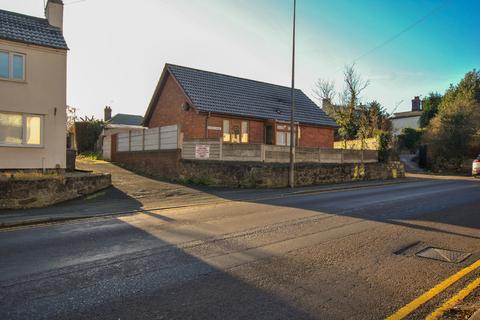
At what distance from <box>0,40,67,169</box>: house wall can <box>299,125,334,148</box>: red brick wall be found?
18.8m

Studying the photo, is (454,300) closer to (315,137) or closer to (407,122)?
(315,137)

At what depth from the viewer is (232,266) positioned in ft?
18.7

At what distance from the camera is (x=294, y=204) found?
494 inches

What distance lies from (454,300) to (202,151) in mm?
16061

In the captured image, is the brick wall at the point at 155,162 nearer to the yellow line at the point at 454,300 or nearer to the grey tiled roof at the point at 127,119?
the yellow line at the point at 454,300

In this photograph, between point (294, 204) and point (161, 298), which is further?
point (294, 204)

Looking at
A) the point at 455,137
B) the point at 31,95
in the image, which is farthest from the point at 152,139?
the point at 455,137

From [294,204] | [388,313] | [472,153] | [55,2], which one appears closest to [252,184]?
[294,204]

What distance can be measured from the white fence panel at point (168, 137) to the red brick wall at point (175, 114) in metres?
2.05

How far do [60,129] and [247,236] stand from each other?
13.0 meters

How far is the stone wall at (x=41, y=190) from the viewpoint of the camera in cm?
1225

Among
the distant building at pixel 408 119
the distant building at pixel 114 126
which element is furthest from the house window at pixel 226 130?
the distant building at pixel 408 119

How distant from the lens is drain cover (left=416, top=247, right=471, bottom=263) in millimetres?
6152

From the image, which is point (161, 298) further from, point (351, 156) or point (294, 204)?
point (351, 156)
